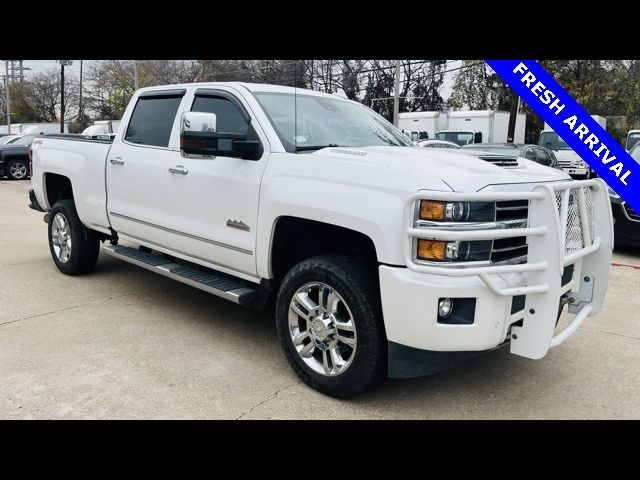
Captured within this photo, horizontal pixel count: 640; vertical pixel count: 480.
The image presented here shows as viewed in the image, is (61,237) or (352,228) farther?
(61,237)

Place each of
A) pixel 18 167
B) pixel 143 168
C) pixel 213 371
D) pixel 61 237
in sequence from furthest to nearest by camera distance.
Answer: pixel 18 167
pixel 61 237
pixel 143 168
pixel 213 371

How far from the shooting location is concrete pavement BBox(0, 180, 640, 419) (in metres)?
3.41

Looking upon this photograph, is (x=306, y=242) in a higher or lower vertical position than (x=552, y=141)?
lower

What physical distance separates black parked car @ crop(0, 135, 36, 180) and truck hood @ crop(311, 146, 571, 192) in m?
18.6

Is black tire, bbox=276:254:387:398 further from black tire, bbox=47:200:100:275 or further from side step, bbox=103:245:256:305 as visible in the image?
black tire, bbox=47:200:100:275

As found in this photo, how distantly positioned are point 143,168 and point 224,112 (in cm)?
98

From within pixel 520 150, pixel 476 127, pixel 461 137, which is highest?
pixel 476 127

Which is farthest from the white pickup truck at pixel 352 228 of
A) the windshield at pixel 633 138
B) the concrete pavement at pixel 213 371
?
the windshield at pixel 633 138

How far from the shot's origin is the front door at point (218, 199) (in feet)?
13.0

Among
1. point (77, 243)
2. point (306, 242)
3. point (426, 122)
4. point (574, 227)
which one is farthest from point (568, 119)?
point (426, 122)

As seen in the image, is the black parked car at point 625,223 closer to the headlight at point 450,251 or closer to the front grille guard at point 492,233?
the front grille guard at point 492,233

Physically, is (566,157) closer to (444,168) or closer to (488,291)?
(444,168)

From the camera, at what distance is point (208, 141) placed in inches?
151

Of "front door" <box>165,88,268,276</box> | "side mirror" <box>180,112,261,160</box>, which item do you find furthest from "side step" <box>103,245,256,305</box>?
"side mirror" <box>180,112,261,160</box>
